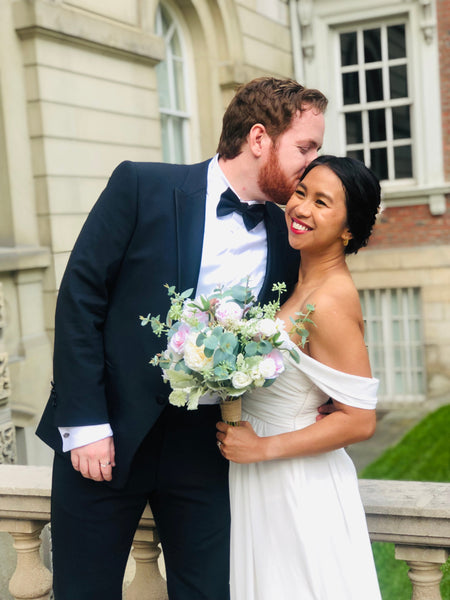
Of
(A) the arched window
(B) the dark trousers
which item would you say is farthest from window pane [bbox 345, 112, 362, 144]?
(B) the dark trousers

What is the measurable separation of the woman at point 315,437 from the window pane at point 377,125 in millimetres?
9601

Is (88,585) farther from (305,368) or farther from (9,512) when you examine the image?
(305,368)

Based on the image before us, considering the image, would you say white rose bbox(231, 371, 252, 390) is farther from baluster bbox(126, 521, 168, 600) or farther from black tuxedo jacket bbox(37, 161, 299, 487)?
baluster bbox(126, 521, 168, 600)

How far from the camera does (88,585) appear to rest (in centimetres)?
215

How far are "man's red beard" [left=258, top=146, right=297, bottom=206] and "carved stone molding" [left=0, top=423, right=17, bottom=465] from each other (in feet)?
12.4

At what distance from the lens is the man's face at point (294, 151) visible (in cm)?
224

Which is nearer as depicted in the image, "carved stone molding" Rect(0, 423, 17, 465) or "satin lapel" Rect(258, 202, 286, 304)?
"satin lapel" Rect(258, 202, 286, 304)

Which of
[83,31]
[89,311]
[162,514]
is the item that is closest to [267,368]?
[89,311]

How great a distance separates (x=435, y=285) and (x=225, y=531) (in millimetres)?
9077

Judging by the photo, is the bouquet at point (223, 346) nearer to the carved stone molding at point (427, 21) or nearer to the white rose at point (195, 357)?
the white rose at point (195, 357)

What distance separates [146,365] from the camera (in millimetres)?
2145

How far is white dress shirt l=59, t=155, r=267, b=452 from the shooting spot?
222cm

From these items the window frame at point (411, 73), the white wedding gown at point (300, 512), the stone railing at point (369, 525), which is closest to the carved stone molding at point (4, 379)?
the stone railing at point (369, 525)

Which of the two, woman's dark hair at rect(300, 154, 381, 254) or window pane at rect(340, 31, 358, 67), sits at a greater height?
window pane at rect(340, 31, 358, 67)
